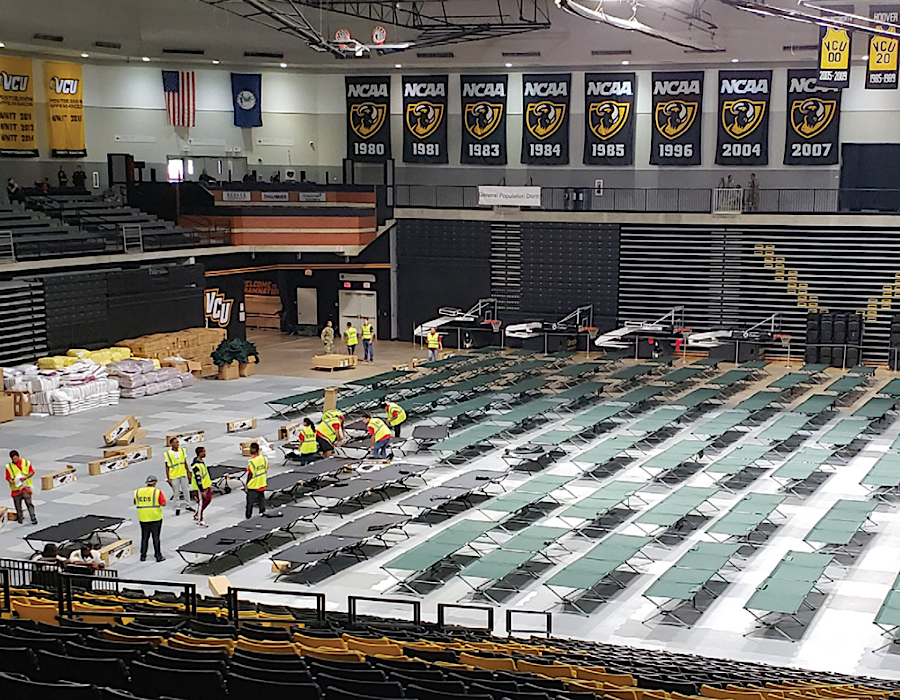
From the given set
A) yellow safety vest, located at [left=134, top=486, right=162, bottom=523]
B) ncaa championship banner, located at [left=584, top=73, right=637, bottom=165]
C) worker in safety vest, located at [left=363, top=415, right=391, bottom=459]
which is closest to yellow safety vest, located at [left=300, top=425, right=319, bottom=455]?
worker in safety vest, located at [left=363, top=415, right=391, bottom=459]

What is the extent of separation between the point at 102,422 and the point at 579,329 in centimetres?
1681

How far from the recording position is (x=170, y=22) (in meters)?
37.1

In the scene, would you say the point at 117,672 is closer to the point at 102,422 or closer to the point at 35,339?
the point at 102,422

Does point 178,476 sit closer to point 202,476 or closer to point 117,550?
point 202,476

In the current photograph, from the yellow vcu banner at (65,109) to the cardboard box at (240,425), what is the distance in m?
16.5

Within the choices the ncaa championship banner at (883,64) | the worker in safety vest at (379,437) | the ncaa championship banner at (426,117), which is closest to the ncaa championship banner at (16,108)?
the ncaa championship banner at (426,117)

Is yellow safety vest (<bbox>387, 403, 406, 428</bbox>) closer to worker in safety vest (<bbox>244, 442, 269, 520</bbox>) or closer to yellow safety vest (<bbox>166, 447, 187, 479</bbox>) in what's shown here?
worker in safety vest (<bbox>244, 442, 269, 520</bbox>)

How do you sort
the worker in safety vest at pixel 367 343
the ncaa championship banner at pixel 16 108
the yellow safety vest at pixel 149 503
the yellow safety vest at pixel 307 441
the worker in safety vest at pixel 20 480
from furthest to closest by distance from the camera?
1. the ncaa championship banner at pixel 16 108
2. the worker in safety vest at pixel 367 343
3. the yellow safety vest at pixel 307 441
4. the worker in safety vest at pixel 20 480
5. the yellow safety vest at pixel 149 503

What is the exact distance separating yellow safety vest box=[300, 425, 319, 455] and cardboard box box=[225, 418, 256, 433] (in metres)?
3.95

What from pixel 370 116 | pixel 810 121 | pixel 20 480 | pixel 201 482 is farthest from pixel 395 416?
pixel 370 116

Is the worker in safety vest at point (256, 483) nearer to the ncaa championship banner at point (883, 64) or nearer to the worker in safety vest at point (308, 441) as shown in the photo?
the worker in safety vest at point (308, 441)

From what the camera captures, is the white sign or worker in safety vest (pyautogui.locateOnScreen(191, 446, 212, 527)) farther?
the white sign

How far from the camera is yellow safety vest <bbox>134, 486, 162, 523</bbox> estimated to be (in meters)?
17.3

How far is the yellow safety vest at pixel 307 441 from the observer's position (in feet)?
74.6
